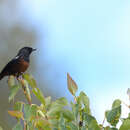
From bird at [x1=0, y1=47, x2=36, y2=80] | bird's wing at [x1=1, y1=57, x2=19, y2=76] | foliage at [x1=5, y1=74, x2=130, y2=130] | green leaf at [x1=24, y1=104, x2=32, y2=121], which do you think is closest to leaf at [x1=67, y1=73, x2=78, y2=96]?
foliage at [x1=5, y1=74, x2=130, y2=130]

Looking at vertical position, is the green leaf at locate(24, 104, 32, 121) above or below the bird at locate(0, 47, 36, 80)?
above

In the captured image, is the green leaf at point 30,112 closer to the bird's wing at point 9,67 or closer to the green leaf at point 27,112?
the green leaf at point 27,112

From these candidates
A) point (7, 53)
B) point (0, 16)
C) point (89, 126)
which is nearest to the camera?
point (89, 126)

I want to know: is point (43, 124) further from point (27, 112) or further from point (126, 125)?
point (126, 125)

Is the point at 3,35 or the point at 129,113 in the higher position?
the point at 129,113

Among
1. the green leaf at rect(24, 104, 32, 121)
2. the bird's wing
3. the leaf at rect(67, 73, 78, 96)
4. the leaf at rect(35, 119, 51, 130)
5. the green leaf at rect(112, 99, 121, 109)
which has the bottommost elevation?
the bird's wing

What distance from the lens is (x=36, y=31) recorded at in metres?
10.2

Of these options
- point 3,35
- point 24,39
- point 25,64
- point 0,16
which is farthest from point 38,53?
point 25,64

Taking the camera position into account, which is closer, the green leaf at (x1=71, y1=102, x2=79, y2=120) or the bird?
Result: the green leaf at (x1=71, y1=102, x2=79, y2=120)

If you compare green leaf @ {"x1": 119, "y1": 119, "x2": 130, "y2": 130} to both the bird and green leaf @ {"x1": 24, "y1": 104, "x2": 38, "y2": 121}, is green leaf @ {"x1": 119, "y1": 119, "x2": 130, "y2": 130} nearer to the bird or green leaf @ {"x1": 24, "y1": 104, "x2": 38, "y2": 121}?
green leaf @ {"x1": 24, "y1": 104, "x2": 38, "y2": 121}

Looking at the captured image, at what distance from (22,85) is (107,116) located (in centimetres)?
34

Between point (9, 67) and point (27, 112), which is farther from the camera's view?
point (9, 67)

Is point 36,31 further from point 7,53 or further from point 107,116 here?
point 107,116

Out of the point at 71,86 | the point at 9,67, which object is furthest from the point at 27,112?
the point at 9,67
